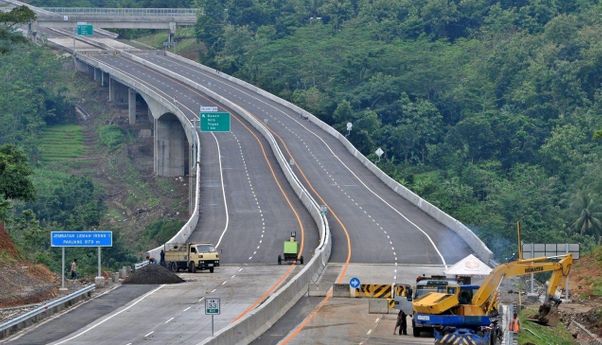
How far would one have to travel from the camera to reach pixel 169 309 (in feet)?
202

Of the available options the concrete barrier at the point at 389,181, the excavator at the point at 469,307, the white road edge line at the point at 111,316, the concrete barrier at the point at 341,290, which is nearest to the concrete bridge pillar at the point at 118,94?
the concrete barrier at the point at 389,181

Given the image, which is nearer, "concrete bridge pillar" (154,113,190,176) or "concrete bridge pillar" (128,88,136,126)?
"concrete bridge pillar" (154,113,190,176)

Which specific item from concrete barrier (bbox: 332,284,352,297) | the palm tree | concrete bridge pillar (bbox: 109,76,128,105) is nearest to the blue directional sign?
concrete barrier (bbox: 332,284,352,297)

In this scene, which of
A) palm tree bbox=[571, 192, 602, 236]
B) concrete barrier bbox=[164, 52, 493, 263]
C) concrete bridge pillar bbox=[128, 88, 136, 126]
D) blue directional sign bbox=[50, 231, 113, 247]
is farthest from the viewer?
concrete bridge pillar bbox=[128, 88, 136, 126]

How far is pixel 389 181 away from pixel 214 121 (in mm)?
19911

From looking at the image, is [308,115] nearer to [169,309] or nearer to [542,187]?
[542,187]

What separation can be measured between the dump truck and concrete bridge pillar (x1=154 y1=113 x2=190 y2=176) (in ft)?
233

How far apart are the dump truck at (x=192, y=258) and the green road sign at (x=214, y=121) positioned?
47539 mm

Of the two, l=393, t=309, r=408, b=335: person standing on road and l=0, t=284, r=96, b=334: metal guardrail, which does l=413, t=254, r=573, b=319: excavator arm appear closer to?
l=393, t=309, r=408, b=335: person standing on road

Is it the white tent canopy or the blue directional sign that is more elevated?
the blue directional sign

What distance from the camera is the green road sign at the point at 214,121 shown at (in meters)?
127

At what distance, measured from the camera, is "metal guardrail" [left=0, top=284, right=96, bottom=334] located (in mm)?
55106

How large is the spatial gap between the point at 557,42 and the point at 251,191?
3006 inches

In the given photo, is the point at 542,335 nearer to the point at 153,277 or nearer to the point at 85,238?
the point at 153,277
